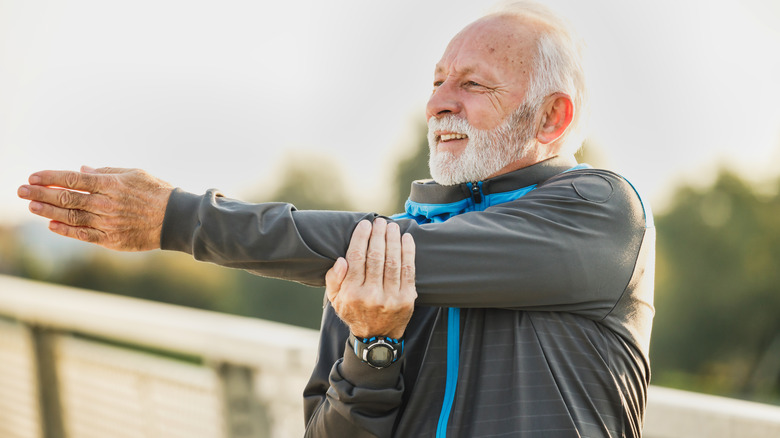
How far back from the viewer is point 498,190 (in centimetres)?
177

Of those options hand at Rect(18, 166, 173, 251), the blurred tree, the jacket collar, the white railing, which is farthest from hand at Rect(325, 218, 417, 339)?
the blurred tree

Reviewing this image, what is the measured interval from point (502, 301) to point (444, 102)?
592mm

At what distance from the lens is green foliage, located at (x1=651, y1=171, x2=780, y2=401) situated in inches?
610

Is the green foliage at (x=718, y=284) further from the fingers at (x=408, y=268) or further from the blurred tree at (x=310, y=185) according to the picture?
the fingers at (x=408, y=268)

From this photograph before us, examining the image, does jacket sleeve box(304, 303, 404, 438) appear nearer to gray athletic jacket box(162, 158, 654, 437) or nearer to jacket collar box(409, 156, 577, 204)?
gray athletic jacket box(162, 158, 654, 437)

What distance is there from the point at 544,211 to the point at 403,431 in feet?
1.94

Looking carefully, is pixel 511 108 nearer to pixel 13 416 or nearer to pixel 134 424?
pixel 134 424

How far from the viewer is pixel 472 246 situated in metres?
1.53

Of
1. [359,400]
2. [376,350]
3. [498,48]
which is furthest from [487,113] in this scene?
[359,400]

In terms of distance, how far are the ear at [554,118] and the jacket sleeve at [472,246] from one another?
336 mm

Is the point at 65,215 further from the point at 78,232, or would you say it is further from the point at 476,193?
the point at 476,193

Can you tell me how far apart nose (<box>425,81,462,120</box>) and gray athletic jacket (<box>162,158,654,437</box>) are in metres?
0.33

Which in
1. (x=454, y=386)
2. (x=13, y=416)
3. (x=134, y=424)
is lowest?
(x=13, y=416)

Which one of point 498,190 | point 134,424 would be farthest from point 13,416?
point 498,190
